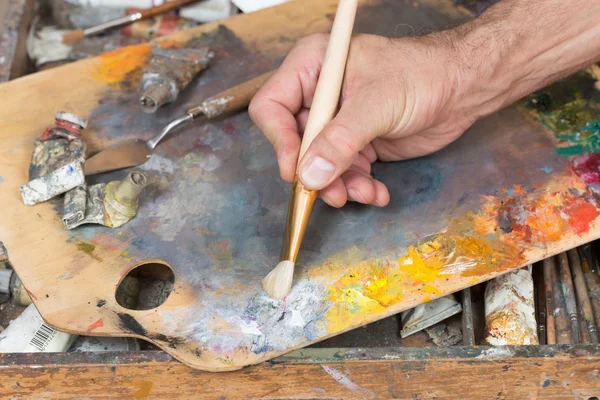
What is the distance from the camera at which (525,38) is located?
1.54m

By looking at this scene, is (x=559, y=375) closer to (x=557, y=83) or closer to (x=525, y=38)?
(x=525, y=38)

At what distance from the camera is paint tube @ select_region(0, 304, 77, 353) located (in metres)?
1.43

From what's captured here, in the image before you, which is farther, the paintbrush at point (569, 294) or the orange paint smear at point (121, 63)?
the orange paint smear at point (121, 63)

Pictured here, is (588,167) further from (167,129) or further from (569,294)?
(167,129)

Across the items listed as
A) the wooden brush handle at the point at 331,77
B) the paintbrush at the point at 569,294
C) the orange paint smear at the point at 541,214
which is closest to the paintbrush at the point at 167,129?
the wooden brush handle at the point at 331,77

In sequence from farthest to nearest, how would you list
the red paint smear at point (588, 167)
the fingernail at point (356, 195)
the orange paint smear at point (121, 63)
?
1. the orange paint smear at point (121, 63)
2. the red paint smear at point (588, 167)
3. the fingernail at point (356, 195)

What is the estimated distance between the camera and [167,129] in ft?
5.46

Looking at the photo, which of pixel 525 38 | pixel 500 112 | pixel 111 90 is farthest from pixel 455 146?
pixel 111 90

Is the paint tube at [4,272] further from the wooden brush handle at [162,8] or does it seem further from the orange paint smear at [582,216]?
the orange paint smear at [582,216]

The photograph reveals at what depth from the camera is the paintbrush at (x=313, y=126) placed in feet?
4.32

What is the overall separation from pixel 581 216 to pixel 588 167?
6.6 inches

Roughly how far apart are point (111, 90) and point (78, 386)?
879 millimetres

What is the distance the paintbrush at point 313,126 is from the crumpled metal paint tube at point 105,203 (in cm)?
36

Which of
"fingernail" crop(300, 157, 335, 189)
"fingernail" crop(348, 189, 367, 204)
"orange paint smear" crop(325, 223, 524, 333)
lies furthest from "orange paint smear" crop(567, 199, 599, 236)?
"fingernail" crop(300, 157, 335, 189)
